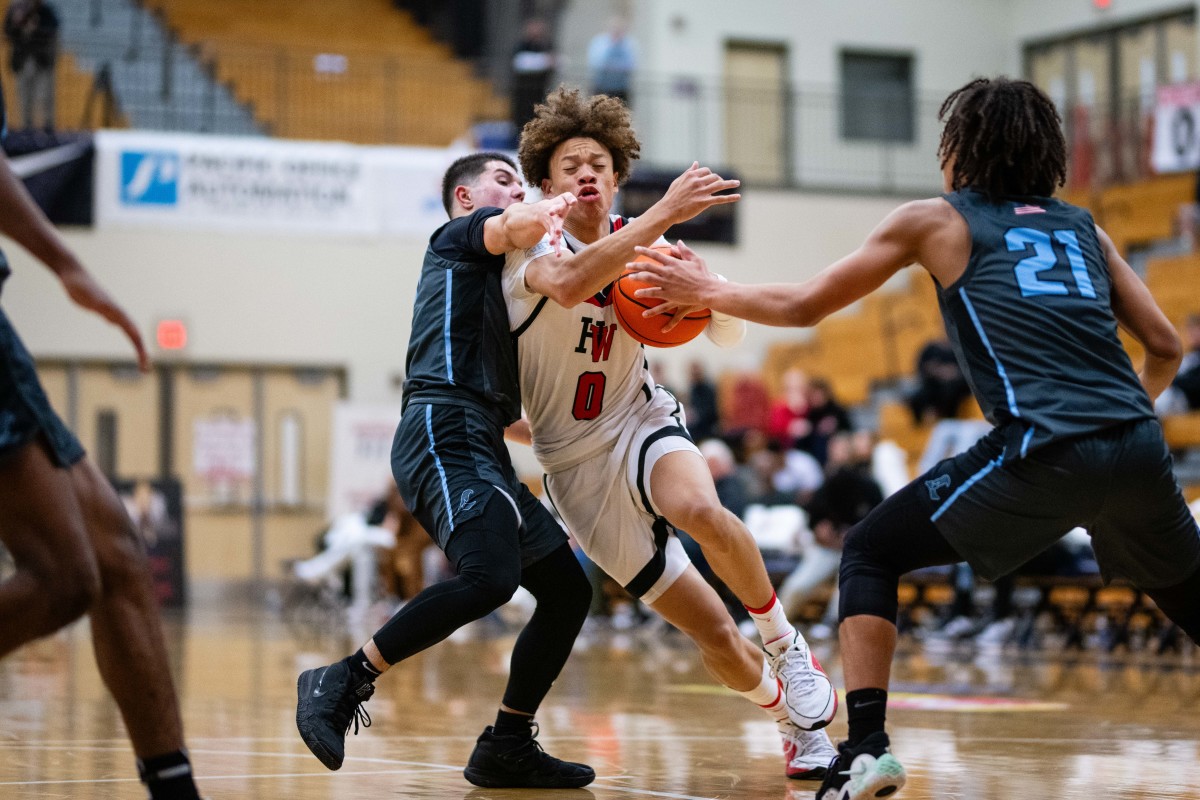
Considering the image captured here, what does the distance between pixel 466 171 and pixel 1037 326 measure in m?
2.01

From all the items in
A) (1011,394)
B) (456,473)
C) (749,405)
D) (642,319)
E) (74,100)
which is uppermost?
(74,100)

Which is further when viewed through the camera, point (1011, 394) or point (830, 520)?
point (830, 520)

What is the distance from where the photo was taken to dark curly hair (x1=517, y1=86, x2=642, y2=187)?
492cm

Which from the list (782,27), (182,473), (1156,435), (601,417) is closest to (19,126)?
(182,473)

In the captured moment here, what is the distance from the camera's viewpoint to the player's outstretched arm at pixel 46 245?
3193 mm

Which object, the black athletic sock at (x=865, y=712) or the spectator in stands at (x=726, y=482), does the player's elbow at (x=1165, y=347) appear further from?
the spectator in stands at (x=726, y=482)

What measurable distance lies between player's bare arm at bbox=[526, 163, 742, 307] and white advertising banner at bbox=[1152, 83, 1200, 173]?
12983mm

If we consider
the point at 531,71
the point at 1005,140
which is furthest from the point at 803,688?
the point at 531,71

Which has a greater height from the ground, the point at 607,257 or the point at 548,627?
the point at 607,257

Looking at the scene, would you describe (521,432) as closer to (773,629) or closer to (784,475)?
(773,629)

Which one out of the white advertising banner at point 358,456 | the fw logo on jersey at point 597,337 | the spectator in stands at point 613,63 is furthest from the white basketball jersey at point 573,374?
the spectator in stands at point 613,63

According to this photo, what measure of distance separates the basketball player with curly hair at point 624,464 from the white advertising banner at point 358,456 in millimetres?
14582

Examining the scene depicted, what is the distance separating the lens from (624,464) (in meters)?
4.81

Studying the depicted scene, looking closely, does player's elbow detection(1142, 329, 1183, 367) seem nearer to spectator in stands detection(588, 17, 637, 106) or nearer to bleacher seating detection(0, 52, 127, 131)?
bleacher seating detection(0, 52, 127, 131)
